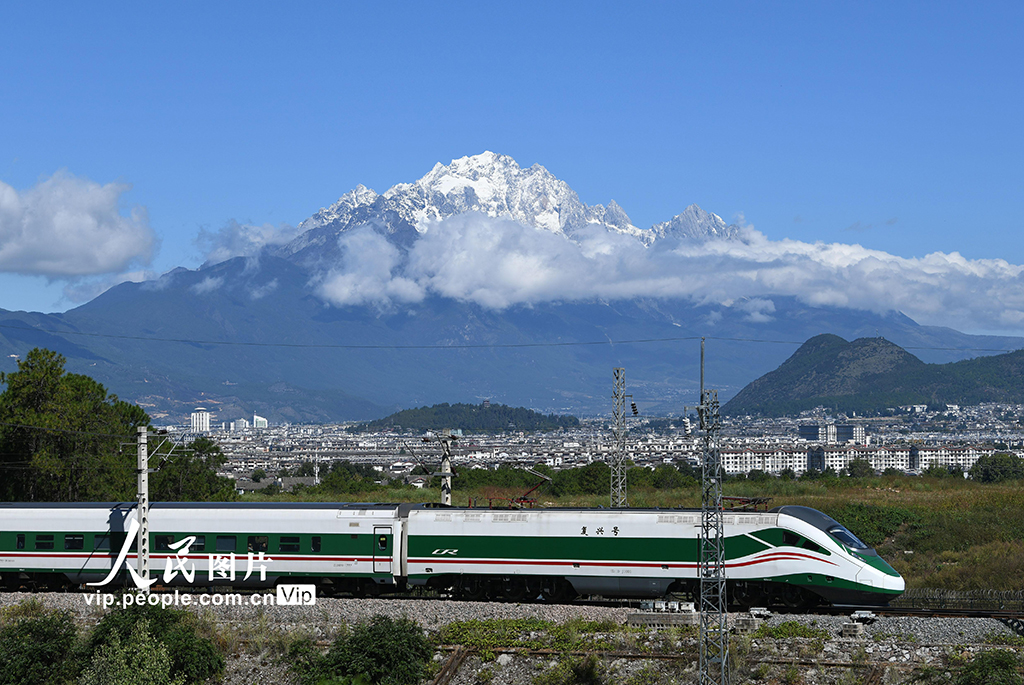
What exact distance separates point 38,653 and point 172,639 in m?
3.19

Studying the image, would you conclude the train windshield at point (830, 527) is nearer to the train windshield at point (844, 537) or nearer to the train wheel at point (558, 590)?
the train windshield at point (844, 537)

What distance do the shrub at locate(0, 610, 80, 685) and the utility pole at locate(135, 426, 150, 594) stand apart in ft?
15.9

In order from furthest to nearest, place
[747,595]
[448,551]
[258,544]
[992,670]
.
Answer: [258,544]
[448,551]
[747,595]
[992,670]

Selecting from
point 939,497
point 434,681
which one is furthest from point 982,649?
point 939,497

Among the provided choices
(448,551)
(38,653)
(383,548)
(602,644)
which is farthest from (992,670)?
(38,653)

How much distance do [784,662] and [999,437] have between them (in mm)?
195051

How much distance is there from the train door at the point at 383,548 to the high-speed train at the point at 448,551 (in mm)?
32

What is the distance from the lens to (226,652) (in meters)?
26.9

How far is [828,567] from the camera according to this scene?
29375 mm

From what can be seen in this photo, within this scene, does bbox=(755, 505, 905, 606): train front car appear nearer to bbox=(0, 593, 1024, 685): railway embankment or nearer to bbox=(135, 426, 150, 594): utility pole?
bbox=(0, 593, 1024, 685): railway embankment

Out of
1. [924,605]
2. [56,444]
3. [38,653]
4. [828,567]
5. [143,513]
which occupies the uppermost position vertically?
[56,444]

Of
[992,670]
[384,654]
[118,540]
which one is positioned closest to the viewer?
[992,670]

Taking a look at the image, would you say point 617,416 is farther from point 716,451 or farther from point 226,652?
point 716,451

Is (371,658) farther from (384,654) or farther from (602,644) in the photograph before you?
(602,644)
